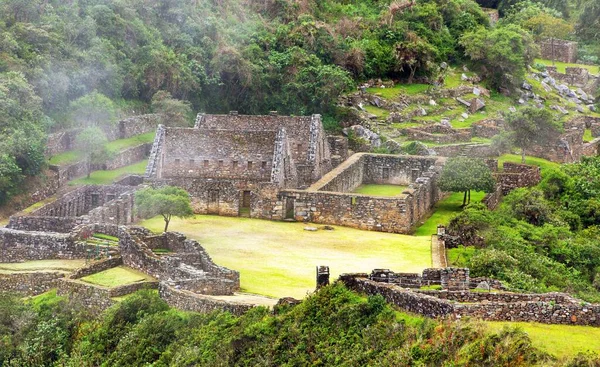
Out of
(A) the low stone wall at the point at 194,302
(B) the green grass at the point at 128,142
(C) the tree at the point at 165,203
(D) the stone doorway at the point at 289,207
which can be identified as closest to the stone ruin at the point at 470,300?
(A) the low stone wall at the point at 194,302

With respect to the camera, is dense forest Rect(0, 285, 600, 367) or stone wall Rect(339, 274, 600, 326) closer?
dense forest Rect(0, 285, 600, 367)

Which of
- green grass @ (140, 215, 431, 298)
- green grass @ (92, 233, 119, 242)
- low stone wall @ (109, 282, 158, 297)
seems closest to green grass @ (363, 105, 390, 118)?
green grass @ (140, 215, 431, 298)

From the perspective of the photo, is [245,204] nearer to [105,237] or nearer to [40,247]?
[105,237]

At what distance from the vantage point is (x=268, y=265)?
52312 millimetres

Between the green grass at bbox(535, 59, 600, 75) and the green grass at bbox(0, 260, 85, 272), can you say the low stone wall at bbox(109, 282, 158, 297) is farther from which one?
the green grass at bbox(535, 59, 600, 75)

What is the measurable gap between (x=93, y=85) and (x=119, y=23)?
6.72 metres

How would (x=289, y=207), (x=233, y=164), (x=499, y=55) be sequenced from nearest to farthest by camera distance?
(x=289, y=207)
(x=233, y=164)
(x=499, y=55)

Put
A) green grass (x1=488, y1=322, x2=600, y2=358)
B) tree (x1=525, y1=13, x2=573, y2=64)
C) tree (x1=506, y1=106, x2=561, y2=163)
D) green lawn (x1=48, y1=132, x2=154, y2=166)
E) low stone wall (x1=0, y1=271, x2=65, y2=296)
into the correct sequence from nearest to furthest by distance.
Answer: green grass (x1=488, y1=322, x2=600, y2=358) → low stone wall (x1=0, y1=271, x2=65, y2=296) → green lawn (x1=48, y1=132, x2=154, y2=166) → tree (x1=506, y1=106, x2=561, y2=163) → tree (x1=525, y1=13, x2=573, y2=64)

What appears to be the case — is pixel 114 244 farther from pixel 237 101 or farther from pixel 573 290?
pixel 237 101

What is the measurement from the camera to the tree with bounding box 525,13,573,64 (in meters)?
111

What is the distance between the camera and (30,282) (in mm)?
50844

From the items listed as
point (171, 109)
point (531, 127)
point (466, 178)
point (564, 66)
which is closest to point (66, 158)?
point (171, 109)

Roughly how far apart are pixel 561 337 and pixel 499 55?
195ft

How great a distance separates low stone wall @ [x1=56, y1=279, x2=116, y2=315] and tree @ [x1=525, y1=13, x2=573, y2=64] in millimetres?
A: 69010
